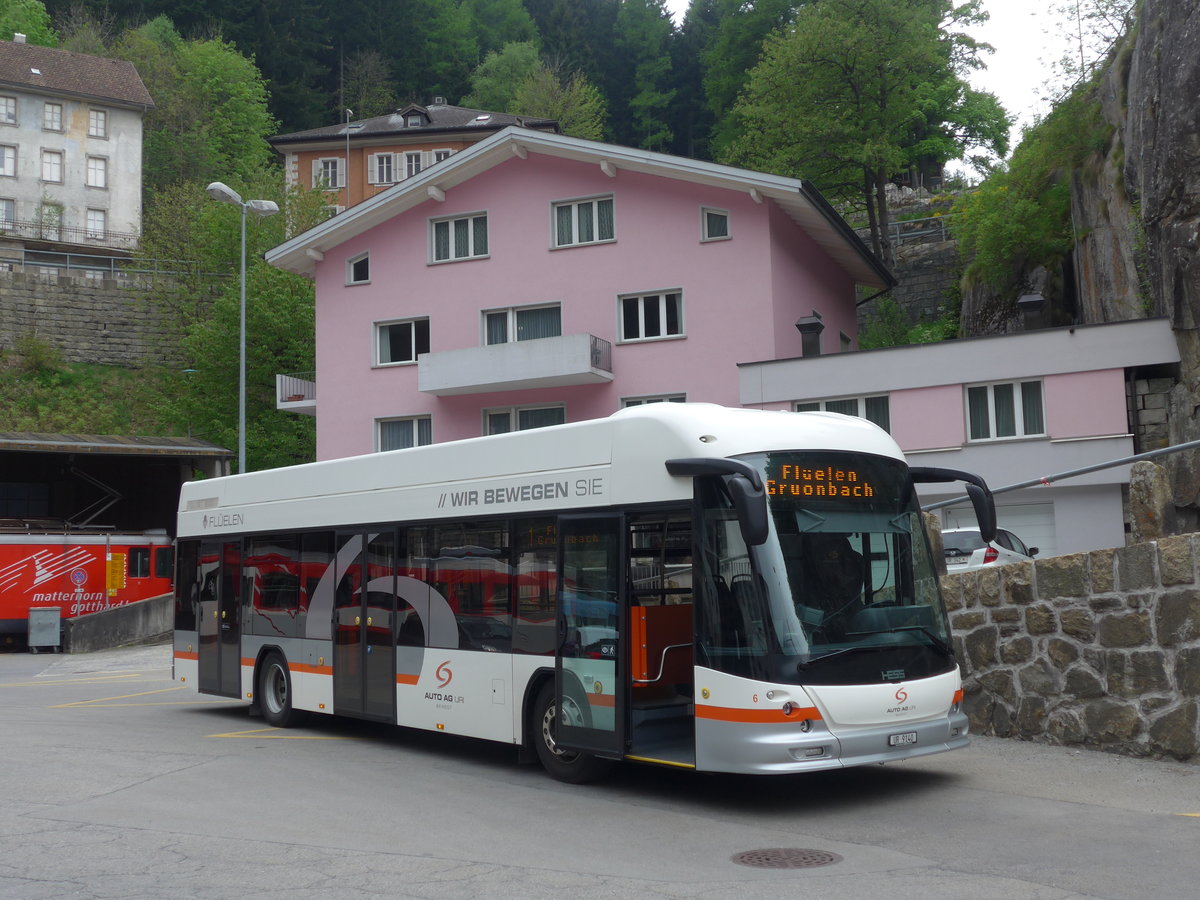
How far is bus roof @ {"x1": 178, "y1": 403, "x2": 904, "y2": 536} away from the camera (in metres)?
9.69

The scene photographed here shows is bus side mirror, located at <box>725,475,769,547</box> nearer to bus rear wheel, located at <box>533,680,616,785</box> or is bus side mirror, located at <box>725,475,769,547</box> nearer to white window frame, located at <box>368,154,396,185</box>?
bus rear wheel, located at <box>533,680,616,785</box>

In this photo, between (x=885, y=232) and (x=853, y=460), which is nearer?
(x=853, y=460)

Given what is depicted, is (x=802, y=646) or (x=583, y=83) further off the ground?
(x=583, y=83)

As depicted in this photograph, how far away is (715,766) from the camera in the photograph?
9.04 metres

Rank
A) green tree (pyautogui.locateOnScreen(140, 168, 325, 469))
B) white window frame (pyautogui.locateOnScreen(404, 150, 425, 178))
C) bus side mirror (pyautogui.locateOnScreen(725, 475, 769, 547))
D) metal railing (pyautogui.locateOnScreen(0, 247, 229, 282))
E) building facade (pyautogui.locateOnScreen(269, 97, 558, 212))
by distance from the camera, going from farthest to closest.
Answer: white window frame (pyautogui.locateOnScreen(404, 150, 425, 178)) → building facade (pyautogui.locateOnScreen(269, 97, 558, 212)) → metal railing (pyautogui.locateOnScreen(0, 247, 229, 282)) → green tree (pyautogui.locateOnScreen(140, 168, 325, 469)) → bus side mirror (pyautogui.locateOnScreen(725, 475, 769, 547))

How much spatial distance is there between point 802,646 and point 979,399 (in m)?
21.1

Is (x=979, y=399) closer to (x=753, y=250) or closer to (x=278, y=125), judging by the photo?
(x=753, y=250)

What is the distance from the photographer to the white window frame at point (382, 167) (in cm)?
7194

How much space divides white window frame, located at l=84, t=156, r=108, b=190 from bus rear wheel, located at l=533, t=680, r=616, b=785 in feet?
237

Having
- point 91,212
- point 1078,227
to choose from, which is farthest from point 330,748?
point 91,212

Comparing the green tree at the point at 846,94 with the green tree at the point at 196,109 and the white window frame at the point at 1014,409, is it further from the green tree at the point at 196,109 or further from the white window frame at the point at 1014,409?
the green tree at the point at 196,109

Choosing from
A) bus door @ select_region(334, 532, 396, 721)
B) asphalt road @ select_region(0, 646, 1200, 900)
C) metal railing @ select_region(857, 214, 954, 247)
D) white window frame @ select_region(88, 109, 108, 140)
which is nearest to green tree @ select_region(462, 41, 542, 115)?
white window frame @ select_region(88, 109, 108, 140)

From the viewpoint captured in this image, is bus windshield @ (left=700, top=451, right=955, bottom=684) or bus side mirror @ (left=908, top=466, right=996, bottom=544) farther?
bus side mirror @ (left=908, top=466, right=996, bottom=544)

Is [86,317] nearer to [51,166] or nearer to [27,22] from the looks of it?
[51,166]
